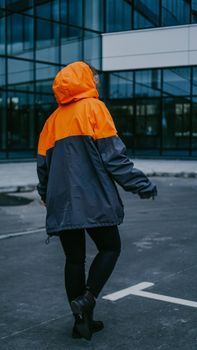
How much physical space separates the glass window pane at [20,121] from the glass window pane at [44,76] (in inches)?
27.2

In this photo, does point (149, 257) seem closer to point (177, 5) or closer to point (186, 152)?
point (186, 152)

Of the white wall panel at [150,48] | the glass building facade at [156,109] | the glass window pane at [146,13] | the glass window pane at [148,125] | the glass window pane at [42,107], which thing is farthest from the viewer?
the glass window pane at [146,13]

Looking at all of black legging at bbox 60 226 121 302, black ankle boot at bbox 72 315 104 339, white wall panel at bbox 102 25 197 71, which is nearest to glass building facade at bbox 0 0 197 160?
white wall panel at bbox 102 25 197 71

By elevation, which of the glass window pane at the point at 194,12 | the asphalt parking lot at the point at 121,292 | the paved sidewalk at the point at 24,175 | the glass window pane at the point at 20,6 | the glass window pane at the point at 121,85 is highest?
the glass window pane at the point at 194,12

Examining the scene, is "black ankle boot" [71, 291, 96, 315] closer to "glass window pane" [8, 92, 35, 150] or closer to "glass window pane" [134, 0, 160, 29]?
"glass window pane" [8, 92, 35, 150]

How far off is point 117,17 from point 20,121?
7851mm

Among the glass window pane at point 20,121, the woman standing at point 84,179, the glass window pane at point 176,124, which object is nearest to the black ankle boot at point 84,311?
the woman standing at point 84,179

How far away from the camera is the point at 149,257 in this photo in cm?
664

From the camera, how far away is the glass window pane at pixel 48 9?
941 inches

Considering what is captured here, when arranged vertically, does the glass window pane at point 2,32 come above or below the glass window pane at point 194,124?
above

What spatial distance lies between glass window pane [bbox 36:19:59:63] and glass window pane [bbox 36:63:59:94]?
350 mm

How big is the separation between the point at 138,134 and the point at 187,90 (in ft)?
10.8

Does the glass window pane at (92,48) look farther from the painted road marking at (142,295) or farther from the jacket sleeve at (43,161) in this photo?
the jacket sleeve at (43,161)

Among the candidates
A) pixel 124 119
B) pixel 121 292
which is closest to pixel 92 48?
pixel 124 119
